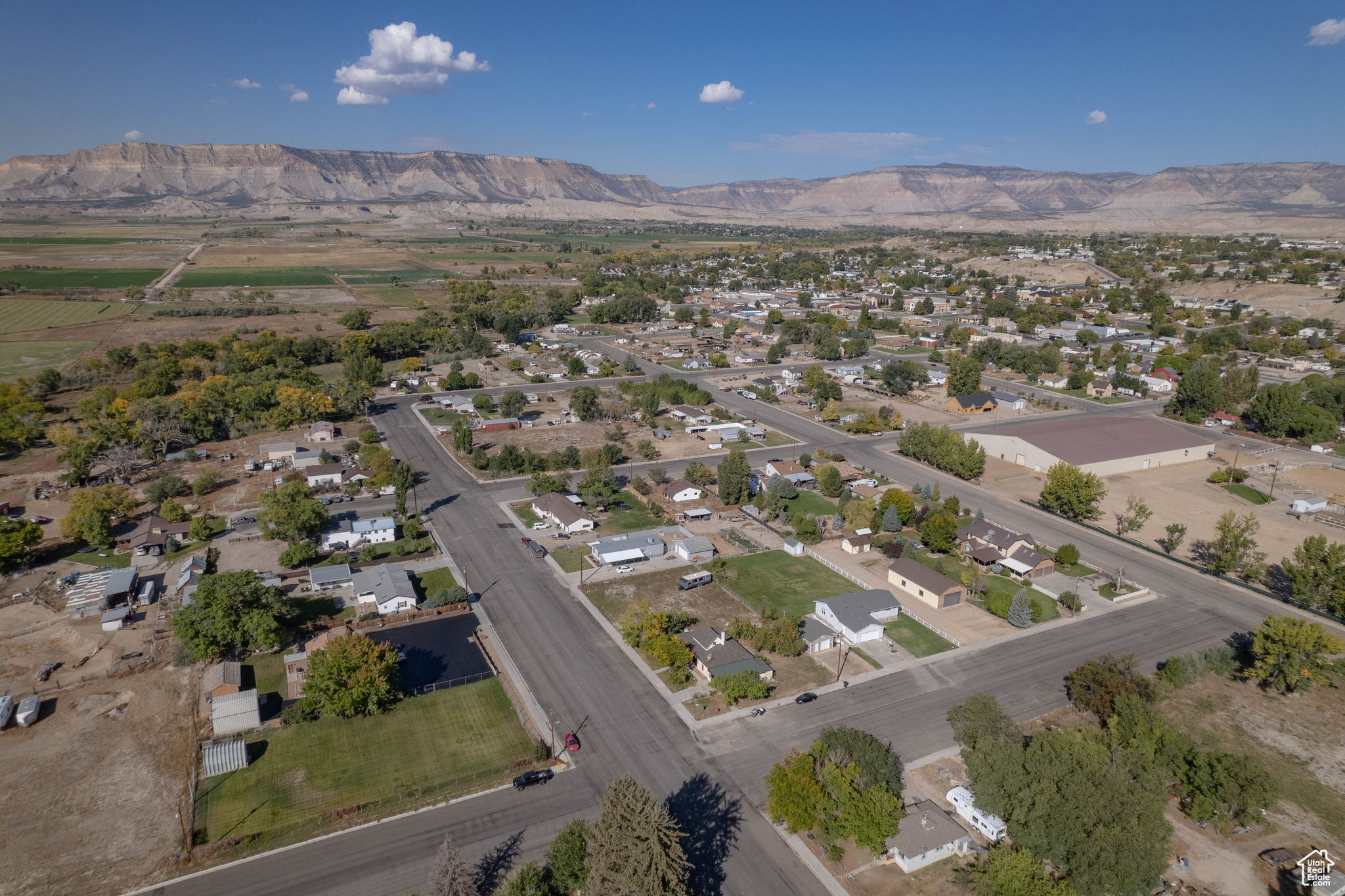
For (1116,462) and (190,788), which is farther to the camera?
(1116,462)

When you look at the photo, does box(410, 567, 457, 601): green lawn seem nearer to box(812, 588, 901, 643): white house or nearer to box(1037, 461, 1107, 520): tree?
box(812, 588, 901, 643): white house

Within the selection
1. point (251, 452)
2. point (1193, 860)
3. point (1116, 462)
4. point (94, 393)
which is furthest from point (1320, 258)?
point (94, 393)

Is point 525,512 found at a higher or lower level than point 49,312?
lower

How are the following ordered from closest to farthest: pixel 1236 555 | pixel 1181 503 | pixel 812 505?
1. pixel 1236 555
2. pixel 812 505
3. pixel 1181 503

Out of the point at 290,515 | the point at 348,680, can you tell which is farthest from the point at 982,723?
the point at 290,515

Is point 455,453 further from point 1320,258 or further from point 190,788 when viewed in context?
point 1320,258

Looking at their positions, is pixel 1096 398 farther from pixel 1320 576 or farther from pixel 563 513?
pixel 563 513

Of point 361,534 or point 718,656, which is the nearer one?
point 718,656
